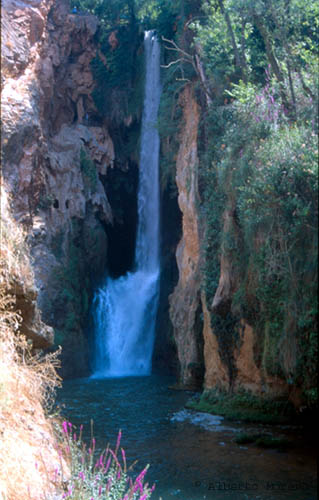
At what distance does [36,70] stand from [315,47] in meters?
12.3

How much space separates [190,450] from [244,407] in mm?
2920

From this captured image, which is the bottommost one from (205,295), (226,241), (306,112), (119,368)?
(119,368)

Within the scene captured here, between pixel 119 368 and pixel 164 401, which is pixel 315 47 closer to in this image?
pixel 164 401

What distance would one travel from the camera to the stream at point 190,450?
8.49 metres

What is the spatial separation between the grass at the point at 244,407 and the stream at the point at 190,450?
29 centimetres

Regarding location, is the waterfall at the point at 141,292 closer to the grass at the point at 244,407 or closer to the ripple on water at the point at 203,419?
the grass at the point at 244,407

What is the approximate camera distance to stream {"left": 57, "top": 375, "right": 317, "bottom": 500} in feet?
27.9

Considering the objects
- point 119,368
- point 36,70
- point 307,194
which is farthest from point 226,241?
point 36,70

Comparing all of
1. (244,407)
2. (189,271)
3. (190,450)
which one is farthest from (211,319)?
(190,450)

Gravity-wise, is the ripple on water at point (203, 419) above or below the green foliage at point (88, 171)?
below

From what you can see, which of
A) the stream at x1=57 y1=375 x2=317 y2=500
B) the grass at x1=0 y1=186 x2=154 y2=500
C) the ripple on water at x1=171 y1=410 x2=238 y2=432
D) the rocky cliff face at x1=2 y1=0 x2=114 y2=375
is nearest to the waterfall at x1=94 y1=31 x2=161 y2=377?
the rocky cliff face at x1=2 y1=0 x2=114 y2=375

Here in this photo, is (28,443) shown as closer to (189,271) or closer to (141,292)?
(189,271)

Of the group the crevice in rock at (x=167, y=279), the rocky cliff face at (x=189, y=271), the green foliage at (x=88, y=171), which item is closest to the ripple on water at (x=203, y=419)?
the rocky cliff face at (x=189, y=271)

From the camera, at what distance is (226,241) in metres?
13.5
